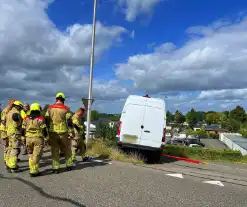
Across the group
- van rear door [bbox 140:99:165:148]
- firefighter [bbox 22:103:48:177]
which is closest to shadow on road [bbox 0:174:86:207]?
firefighter [bbox 22:103:48:177]

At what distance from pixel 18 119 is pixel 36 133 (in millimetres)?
1122

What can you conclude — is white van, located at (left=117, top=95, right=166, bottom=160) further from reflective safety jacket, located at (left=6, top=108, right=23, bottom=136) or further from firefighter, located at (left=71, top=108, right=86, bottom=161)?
reflective safety jacket, located at (left=6, top=108, right=23, bottom=136)

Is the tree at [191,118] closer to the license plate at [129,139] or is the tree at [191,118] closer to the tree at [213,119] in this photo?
the tree at [213,119]

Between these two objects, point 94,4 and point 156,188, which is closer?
point 156,188

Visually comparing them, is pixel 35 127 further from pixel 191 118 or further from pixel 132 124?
pixel 191 118

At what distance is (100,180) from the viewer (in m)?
6.51

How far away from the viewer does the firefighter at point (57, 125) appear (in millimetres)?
7223

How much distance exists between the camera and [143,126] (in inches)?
423

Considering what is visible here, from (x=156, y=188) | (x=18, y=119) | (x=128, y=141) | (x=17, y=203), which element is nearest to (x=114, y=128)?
(x=128, y=141)

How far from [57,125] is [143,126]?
427cm

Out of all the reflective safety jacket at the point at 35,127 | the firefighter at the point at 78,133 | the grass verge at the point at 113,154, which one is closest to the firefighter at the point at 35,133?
the reflective safety jacket at the point at 35,127

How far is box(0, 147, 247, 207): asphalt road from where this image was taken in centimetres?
505

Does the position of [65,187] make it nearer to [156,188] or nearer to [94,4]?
[156,188]

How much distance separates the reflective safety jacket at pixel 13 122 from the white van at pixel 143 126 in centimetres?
410
